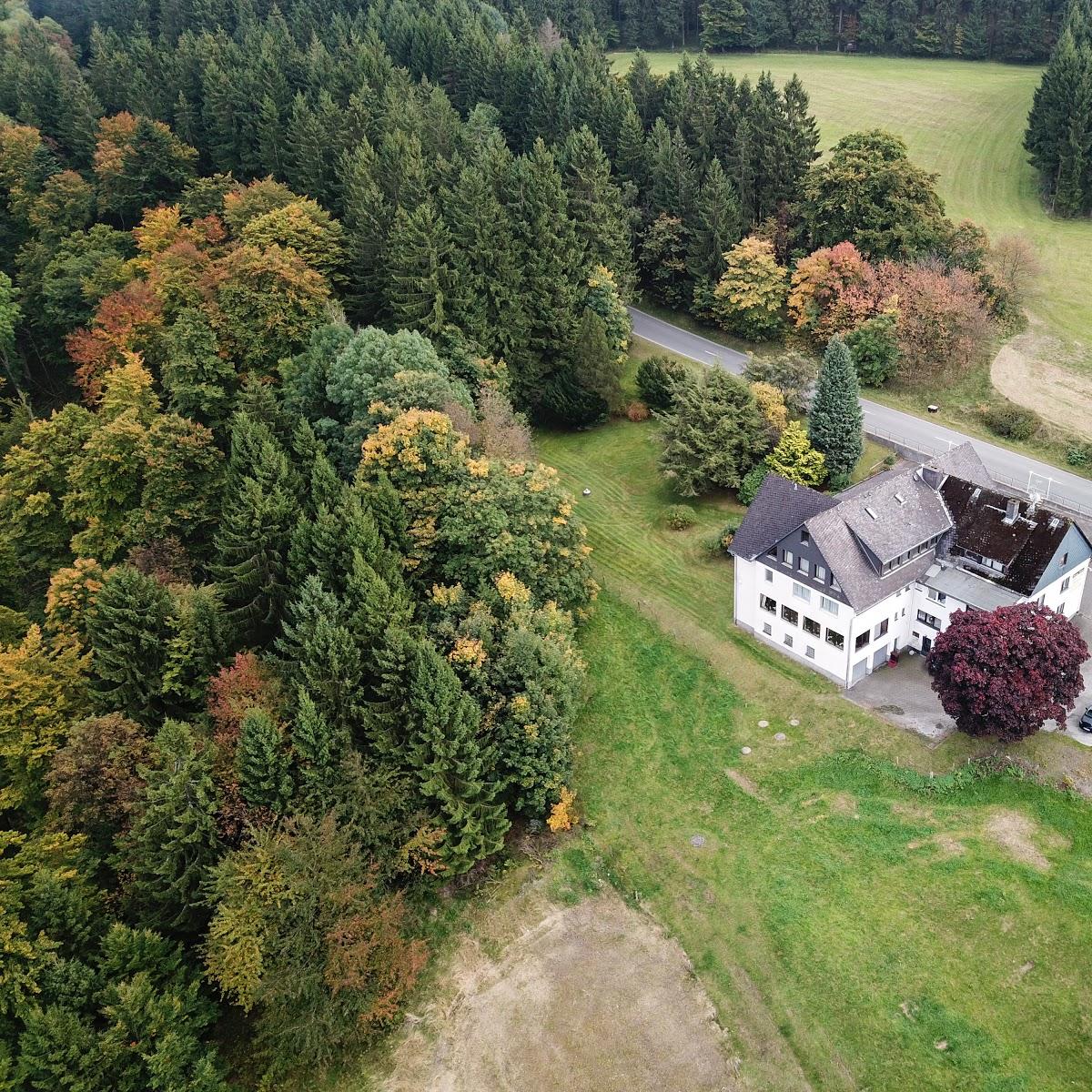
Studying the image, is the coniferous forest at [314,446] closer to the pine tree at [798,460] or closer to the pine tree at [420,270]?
the pine tree at [420,270]

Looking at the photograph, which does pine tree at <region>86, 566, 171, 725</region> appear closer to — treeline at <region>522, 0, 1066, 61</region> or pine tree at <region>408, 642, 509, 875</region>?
pine tree at <region>408, 642, 509, 875</region>

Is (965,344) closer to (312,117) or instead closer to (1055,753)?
(1055,753)

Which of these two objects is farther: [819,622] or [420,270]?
[420,270]

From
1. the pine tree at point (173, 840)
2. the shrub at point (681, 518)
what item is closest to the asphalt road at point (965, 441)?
the shrub at point (681, 518)

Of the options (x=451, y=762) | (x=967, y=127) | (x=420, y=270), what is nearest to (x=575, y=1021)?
(x=451, y=762)

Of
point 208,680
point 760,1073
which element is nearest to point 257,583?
point 208,680

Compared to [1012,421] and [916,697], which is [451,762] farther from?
[1012,421]
